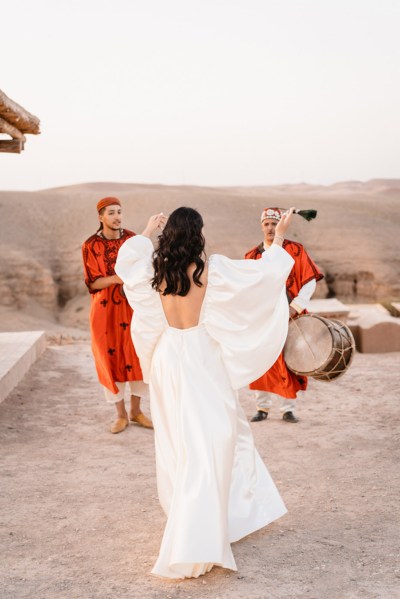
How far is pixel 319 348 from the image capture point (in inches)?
224

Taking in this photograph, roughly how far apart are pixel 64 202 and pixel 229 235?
12.1 meters

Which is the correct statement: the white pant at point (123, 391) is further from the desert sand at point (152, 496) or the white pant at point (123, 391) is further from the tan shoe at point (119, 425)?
the desert sand at point (152, 496)

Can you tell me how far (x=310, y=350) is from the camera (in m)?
5.77

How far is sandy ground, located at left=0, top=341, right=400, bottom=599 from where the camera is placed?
3.49m

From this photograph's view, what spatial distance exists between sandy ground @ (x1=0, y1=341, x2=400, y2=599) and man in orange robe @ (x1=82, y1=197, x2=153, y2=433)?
1.74ft

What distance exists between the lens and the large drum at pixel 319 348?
5598 millimetres

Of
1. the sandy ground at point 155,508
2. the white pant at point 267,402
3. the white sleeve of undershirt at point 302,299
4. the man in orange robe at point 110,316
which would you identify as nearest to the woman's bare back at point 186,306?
the sandy ground at point 155,508

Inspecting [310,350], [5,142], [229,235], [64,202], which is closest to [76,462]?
[310,350]

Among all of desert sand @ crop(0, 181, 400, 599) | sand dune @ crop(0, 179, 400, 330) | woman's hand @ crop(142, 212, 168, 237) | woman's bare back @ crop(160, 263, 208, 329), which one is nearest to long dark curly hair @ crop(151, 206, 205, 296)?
A: woman's bare back @ crop(160, 263, 208, 329)

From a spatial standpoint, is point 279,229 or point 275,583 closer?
point 275,583

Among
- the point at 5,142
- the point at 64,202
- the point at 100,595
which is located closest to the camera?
the point at 100,595

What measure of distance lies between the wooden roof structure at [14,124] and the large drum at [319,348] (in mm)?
4077

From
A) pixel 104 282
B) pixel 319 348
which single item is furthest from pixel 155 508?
pixel 104 282

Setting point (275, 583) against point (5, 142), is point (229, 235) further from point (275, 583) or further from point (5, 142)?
point (275, 583)
